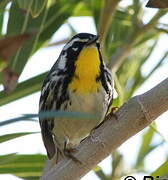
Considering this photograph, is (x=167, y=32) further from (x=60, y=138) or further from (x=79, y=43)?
(x=60, y=138)

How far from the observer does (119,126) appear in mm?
1525

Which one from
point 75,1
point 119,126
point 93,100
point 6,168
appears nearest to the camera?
point 119,126

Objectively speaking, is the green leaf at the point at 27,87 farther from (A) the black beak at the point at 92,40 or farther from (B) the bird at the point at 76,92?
(A) the black beak at the point at 92,40

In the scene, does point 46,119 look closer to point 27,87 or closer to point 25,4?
point 27,87

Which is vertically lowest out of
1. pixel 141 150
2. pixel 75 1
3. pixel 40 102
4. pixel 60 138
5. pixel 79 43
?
pixel 141 150

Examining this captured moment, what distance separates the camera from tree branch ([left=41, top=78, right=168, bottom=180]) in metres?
1.50

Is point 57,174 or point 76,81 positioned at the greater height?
point 76,81

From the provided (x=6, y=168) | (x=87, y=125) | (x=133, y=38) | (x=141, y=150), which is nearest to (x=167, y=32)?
(x=133, y=38)

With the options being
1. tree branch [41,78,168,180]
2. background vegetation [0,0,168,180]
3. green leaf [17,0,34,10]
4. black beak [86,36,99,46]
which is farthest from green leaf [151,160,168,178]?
black beak [86,36,99,46]

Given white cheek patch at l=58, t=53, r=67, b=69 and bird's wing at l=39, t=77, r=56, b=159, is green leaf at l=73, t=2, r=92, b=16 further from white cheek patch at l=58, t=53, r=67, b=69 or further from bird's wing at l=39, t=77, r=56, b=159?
bird's wing at l=39, t=77, r=56, b=159

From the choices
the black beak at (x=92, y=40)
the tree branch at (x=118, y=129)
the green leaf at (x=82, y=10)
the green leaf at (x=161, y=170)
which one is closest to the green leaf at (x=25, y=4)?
the tree branch at (x=118, y=129)

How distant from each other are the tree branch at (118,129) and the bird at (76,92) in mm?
1046

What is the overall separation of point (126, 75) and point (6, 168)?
3.47 feet

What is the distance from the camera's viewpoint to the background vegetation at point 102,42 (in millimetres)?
2495
